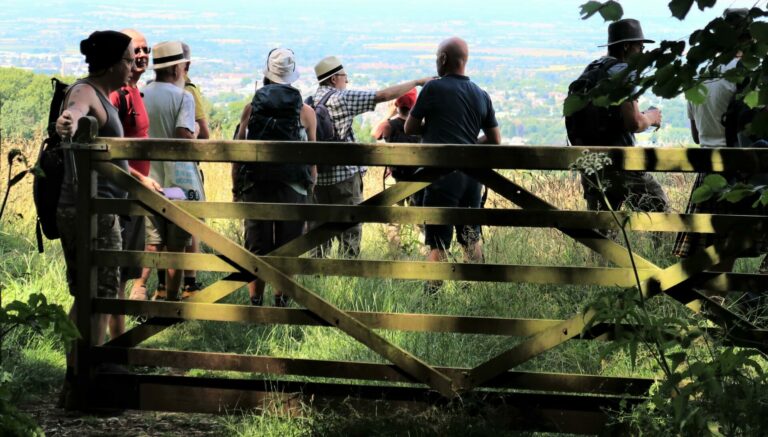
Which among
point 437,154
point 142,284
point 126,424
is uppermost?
point 437,154

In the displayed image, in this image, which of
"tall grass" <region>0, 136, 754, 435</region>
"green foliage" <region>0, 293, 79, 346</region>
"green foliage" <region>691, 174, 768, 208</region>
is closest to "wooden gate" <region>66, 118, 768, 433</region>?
"tall grass" <region>0, 136, 754, 435</region>

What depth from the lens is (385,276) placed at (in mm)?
5055

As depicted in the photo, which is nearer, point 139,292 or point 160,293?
point 139,292

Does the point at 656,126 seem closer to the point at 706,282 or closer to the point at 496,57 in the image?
the point at 706,282

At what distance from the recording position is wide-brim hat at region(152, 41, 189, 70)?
746 cm

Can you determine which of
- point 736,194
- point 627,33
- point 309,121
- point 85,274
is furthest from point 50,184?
point 627,33

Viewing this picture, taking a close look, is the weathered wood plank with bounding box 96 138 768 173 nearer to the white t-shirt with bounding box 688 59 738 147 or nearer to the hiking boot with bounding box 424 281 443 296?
the white t-shirt with bounding box 688 59 738 147

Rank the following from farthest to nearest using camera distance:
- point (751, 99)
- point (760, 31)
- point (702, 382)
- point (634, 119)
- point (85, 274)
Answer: point (634, 119) < point (85, 274) < point (751, 99) < point (702, 382) < point (760, 31)

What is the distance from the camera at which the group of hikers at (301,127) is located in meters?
6.75

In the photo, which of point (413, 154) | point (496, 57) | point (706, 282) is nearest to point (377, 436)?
point (413, 154)

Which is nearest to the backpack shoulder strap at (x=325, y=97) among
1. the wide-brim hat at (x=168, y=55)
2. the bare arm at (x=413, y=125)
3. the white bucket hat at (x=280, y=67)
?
the bare arm at (x=413, y=125)

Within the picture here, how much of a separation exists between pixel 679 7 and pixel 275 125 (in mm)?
4219

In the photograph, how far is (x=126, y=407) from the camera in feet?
17.8

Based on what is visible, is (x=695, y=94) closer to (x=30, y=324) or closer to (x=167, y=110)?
(x=30, y=324)
